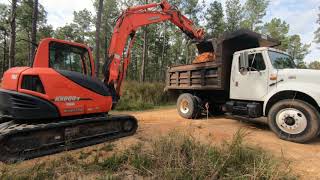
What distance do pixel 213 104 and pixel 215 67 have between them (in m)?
2.01

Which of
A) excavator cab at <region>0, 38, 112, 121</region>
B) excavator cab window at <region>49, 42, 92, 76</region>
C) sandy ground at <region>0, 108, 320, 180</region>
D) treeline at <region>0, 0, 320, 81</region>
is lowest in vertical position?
sandy ground at <region>0, 108, 320, 180</region>

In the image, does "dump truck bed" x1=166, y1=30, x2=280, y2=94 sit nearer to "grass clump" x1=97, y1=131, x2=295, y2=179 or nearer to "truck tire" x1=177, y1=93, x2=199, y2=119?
"truck tire" x1=177, y1=93, x2=199, y2=119

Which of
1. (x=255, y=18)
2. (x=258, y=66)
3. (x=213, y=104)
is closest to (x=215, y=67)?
(x=258, y=66)

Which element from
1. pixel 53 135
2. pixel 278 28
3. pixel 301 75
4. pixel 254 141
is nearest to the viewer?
pixel 53 135

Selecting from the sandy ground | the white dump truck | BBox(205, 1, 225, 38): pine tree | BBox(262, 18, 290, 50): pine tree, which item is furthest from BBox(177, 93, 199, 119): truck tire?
BBox(262, 18, 290, 50): pine tree

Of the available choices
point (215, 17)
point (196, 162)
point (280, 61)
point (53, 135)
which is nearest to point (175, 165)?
point (196, 162)

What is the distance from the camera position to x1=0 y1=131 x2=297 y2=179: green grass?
3.09 meters

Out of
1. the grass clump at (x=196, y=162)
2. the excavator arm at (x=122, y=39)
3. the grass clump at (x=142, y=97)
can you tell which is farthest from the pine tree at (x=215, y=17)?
the grass clump at (x=196, y=162)

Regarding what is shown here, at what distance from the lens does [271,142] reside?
5.55 meters

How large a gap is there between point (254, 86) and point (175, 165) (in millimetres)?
4536

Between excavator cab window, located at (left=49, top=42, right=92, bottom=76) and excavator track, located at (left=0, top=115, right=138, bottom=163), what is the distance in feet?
4.23

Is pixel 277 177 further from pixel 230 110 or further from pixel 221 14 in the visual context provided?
pixel 221 14

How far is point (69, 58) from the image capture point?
5449 mm

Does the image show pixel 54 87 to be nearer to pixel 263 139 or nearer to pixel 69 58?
pixel 69 58
